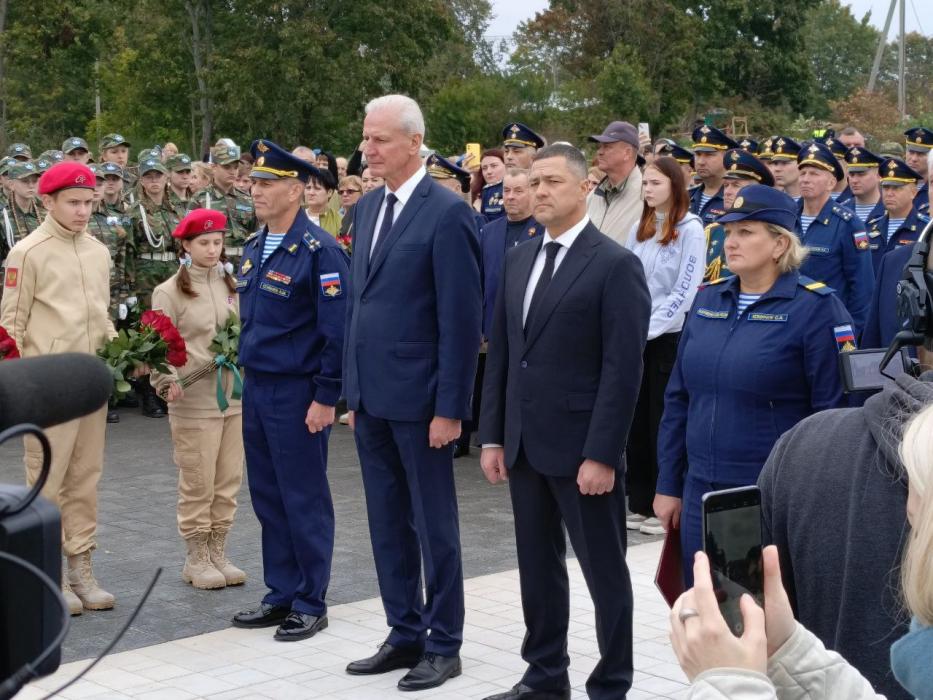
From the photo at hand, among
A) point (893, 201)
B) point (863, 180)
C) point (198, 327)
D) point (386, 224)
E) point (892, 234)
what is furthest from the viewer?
point (863, 180)

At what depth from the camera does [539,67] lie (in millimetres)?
47031

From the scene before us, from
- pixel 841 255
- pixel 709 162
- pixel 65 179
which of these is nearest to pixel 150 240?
pixel 709 162

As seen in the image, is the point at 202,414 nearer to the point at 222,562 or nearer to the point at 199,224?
the point at 222,562

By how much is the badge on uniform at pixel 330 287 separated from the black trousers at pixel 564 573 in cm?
144

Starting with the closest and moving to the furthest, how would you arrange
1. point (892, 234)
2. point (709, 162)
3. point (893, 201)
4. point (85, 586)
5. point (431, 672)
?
1. point (431, 672)
2. point (85, 586)
3. point (892, 234)
4. point (893, 201)
5. point (709, 162)

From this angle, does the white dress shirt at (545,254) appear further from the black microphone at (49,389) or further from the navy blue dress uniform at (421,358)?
the black microphone at (49,389)

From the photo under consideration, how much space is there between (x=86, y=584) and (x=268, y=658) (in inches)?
51.0

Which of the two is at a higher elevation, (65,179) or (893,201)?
(65,179)

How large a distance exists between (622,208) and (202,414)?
3.42 meters

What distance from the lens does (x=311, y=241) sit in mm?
6688

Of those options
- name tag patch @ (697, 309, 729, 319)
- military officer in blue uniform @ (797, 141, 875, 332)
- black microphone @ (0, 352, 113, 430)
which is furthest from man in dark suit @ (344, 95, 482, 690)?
military officer in blue uniform @ (797, 141, 875, 332)

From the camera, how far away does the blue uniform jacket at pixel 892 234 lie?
32.7 ft

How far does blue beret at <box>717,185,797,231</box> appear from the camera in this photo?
17.5ft

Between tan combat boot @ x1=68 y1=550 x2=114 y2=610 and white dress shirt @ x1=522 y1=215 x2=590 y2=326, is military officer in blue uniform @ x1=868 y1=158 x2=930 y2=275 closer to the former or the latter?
white dress shirt @ x1=522 y1=215 x2=590 y2=326
